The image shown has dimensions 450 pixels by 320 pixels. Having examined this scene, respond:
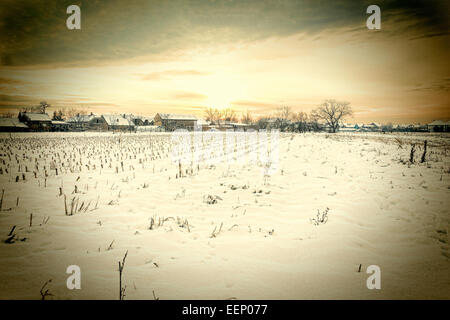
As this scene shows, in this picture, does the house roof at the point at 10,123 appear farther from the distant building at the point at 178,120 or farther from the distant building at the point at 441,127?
the distant building at the point at 441,127

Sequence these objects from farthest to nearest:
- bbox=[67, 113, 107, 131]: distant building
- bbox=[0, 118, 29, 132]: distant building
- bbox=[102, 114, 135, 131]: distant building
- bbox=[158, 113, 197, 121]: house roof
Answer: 1. bbox=[158, 113, 197, 121]: house roof
2. bbox=[102, 114, 135, 131]: distant building
3. bbox=[67, 113, 107, 131]: distant building
4. bbox=[0, 118, 29, 132]: distant building

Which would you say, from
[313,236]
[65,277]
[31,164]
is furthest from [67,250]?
[31,164]

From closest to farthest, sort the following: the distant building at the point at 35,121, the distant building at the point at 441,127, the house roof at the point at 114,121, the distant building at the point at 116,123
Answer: the distant building at the point at 35,121 < the distant building at the point at 441,127 < the distant building at the point at 116,123 < the house roof at the point at 114,121

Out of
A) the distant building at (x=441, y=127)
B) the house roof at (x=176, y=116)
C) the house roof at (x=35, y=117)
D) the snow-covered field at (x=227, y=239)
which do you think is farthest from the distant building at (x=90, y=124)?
the distant building at (x=441, y=127)

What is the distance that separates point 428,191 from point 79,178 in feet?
42.6

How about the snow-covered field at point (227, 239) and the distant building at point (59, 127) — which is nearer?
the snow-covered field at point (227, 239)

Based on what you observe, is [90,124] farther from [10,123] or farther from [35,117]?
Answer: [10,123]

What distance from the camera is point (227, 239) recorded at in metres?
4.20

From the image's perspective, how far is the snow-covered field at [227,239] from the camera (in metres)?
2.98

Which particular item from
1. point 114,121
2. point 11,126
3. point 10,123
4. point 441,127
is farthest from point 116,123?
point 441,127

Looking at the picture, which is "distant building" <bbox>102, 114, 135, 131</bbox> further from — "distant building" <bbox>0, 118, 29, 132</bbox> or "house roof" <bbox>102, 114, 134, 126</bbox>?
"distant building" <bbox>0, 118, 29, 132</bbox>

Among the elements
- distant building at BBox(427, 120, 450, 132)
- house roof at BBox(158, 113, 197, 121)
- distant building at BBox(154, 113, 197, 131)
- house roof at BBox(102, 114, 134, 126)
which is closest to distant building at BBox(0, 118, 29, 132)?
house roof at BBox(102, 114, 134, 126)

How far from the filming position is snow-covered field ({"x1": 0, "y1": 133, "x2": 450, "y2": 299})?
9.78 ft

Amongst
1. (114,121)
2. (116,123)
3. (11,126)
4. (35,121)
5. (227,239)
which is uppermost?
(114,121)
